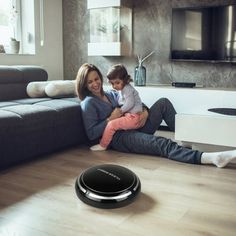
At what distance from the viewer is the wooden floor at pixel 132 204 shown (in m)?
1.46

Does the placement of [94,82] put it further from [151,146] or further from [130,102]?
[151,146]

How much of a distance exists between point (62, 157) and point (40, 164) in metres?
0.22

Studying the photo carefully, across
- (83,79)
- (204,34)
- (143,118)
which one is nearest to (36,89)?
(83,79)

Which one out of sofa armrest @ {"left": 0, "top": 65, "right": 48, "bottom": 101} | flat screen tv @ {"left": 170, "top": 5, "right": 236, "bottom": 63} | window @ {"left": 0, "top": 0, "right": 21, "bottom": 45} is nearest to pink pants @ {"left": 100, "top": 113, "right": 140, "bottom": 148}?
sofa armrest @ {"left": 0, "top": 65, "right": 48, "bottom": 101}

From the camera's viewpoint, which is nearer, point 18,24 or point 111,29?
point 111,29

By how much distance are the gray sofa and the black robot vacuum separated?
0.67m

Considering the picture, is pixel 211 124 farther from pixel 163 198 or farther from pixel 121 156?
pixel 163 198

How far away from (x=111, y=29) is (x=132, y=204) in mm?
2672

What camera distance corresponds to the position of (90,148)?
2.78 metres

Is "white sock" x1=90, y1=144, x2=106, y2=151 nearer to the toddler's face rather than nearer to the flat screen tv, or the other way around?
the toddler's face

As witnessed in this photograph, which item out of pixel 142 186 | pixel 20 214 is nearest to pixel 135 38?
pixel 142 186

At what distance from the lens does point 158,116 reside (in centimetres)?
282

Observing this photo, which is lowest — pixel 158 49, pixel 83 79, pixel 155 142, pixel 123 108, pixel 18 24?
pixel 155 142

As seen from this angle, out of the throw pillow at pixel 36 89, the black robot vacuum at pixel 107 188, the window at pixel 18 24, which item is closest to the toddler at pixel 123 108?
the throw pillow at pixel 36 89
